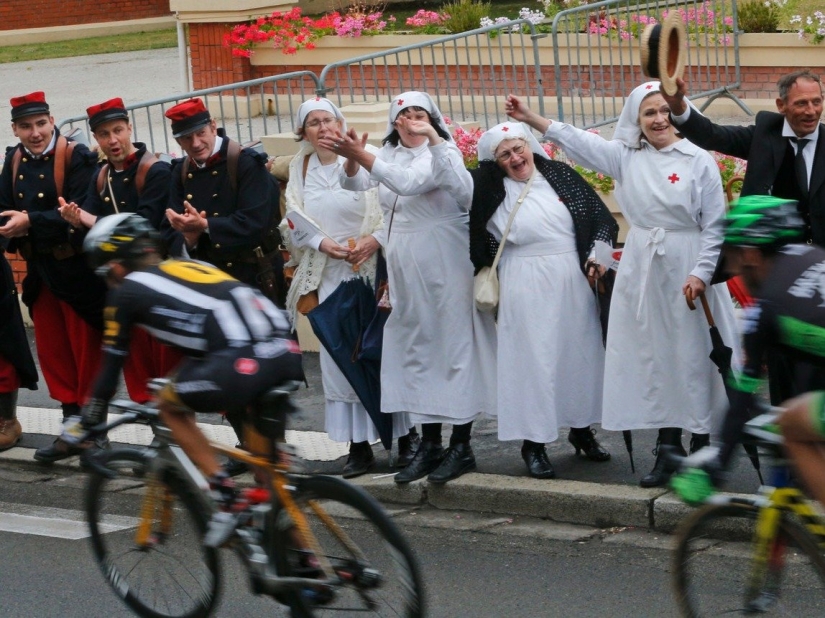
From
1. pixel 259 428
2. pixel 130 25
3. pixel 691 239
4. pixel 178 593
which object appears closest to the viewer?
pixel 259 428

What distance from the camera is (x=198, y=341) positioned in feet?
17.1

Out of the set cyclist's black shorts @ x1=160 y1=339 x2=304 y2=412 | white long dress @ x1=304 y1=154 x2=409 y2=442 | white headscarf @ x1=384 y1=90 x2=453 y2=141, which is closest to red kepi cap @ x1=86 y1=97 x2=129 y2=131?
white long dress @ x1=304 y1=154 x2=409 y2=442

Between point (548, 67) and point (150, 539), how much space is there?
26.8 ft

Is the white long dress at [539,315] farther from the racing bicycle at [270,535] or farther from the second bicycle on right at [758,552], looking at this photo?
the second bicycle on right at [758,552]

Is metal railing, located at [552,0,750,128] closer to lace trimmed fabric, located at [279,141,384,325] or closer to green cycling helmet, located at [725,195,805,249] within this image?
lace trimmed fabric, located at [279,141,384,325]

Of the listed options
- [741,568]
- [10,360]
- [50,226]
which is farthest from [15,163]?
[741,568]

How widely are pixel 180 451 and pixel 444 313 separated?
2114mm

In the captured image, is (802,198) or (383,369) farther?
(383,369)

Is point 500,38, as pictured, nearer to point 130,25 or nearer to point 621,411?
point 621,411

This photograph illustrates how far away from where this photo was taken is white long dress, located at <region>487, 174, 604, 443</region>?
695 centimetres

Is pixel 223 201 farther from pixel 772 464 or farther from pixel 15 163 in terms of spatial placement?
pixel 772 464

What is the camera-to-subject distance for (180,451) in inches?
214

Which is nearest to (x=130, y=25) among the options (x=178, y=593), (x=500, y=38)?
(x=500, y=38)

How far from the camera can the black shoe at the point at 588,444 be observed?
24.1 feet
